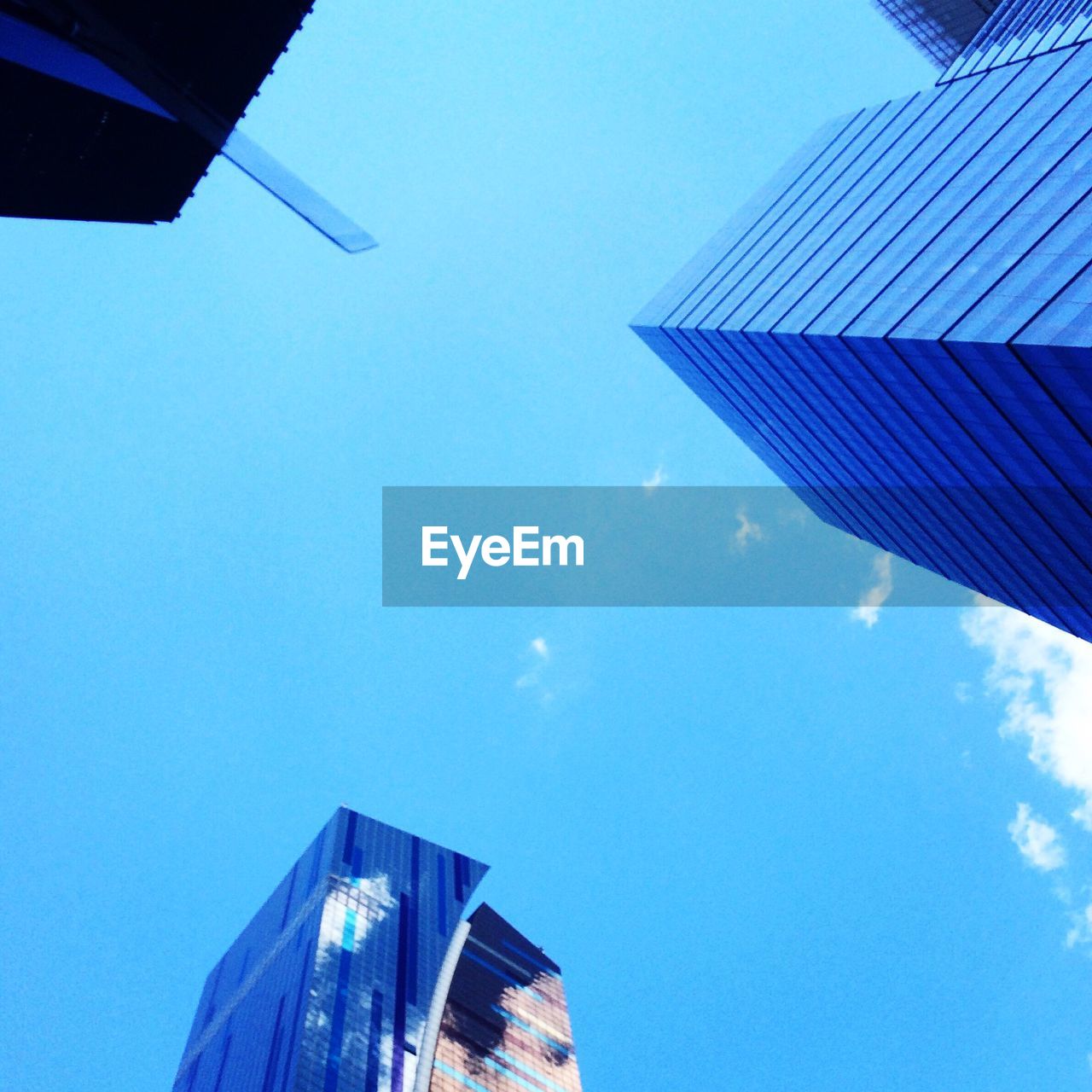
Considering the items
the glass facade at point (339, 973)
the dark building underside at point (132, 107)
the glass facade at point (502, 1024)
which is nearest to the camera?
the dark building underside at point (132, 107)

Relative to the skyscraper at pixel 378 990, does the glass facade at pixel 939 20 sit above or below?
above

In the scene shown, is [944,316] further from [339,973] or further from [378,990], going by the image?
[378,990]

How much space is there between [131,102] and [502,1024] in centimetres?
10456

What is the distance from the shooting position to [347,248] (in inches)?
1179

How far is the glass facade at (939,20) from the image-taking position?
91438 mm

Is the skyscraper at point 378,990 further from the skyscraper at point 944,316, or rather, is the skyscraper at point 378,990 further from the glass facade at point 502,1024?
the skyscraper at point 944,316

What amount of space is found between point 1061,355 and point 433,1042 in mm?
88474

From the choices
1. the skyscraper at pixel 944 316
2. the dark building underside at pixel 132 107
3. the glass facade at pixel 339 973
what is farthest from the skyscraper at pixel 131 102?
the glass facade at pixel 339 973

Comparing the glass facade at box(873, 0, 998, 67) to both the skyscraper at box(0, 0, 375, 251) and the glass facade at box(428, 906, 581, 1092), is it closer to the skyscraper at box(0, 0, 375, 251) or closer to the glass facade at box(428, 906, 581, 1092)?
the skyscraper at box(0, 0, 375, 251)

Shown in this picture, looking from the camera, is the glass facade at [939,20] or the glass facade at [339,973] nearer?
the glass facade at [339,973]

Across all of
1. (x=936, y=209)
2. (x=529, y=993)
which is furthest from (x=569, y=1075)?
(x=936, y=209)

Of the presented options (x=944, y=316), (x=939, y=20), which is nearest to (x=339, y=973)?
(x=944, y=316)

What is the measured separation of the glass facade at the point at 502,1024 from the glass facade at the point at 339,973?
404 cm

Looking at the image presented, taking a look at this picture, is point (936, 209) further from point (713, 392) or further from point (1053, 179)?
point (713, 392)
